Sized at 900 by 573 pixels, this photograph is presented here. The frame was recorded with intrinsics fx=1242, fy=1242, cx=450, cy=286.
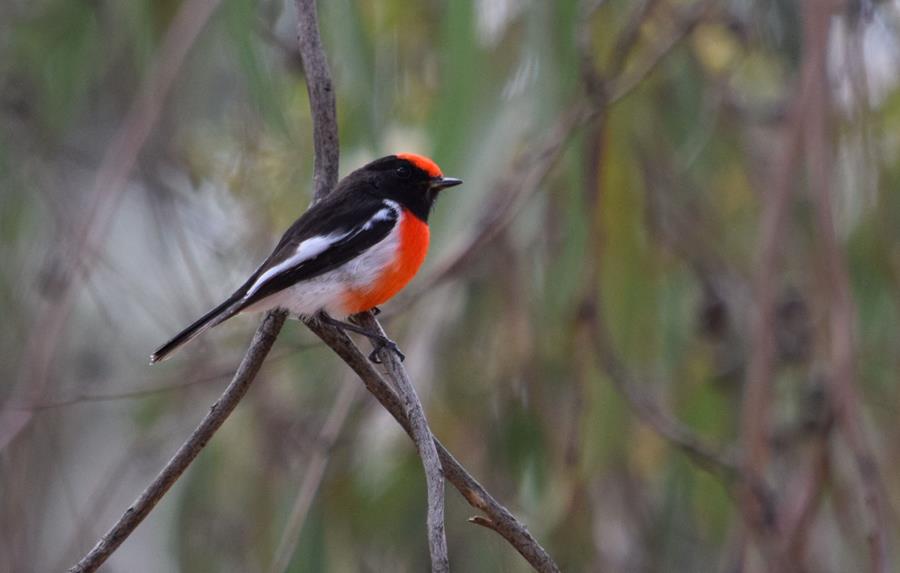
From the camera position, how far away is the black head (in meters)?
2.77

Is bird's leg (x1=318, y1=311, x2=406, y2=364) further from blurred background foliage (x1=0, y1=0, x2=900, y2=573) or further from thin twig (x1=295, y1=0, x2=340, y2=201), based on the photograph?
blurred background foliage (x1=0, y1=0, x2=900, y2=573)

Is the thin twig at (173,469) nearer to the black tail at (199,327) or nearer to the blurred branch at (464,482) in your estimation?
the blurred branch at (464,482)

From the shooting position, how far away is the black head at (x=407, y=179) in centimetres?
277

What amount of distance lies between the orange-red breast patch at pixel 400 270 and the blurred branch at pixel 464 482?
51 cm

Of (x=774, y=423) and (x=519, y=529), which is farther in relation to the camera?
(x=774, y=423)

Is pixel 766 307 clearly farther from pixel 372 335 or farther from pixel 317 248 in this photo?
pixel 317 248

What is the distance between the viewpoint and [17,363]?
3.88 metres

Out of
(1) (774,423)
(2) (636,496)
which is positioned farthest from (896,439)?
(2) (636,496)

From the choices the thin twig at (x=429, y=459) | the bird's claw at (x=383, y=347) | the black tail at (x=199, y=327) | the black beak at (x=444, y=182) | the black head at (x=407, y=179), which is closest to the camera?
the thin twig at (x=429, y=459)

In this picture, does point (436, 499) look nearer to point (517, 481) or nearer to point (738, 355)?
point (517, 481)

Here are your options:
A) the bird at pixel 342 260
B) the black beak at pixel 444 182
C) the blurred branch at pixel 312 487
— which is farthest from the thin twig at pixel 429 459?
the black beak at pixel 444 182

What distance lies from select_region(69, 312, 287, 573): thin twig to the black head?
97 centimetres

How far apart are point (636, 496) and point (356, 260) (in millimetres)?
1827

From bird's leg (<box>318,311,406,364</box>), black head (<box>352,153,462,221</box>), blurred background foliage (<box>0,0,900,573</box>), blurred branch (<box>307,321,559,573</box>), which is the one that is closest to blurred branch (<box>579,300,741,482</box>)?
blurred background foliage (<box>0,0,900,573</box>)
